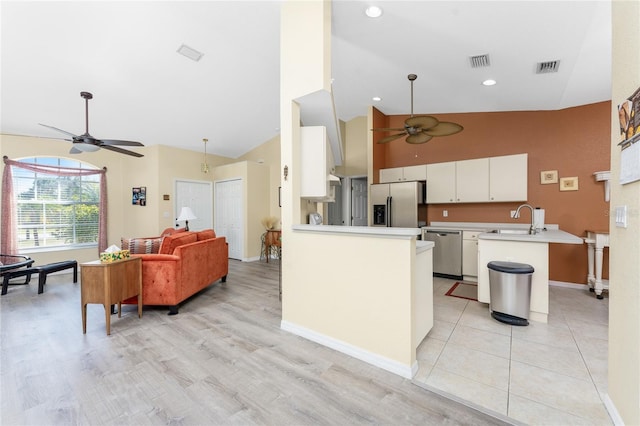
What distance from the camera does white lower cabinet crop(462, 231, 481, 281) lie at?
13.6 ft

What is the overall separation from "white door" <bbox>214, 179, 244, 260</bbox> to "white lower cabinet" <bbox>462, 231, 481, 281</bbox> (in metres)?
4.76

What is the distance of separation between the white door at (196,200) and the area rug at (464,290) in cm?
578

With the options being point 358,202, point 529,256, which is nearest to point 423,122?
point 529,256

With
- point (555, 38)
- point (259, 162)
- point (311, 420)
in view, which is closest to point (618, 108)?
point (555, 38)

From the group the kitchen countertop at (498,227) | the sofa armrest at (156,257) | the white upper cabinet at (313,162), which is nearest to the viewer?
the white upper cabinet at (313,162)

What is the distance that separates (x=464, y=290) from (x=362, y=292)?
2560mm

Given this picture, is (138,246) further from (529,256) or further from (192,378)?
(529,256)

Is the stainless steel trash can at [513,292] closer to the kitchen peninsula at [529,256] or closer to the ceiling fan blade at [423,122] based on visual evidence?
the kitchen peninsula at [529,256]

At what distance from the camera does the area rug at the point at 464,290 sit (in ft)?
11.7

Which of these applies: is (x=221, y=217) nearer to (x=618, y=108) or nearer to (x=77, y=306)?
(x=77, y=306)

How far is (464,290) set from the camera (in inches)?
151

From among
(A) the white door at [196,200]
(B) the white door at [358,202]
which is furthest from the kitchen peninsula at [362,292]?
(A) the white door at [196,200]

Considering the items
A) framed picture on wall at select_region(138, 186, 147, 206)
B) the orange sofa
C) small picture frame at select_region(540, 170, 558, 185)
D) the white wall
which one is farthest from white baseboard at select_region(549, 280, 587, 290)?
framed picture on wall at select_region(138, 186, 147, 206)

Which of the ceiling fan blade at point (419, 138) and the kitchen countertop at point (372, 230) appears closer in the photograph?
the kitchen countertop at point (372, 230)
